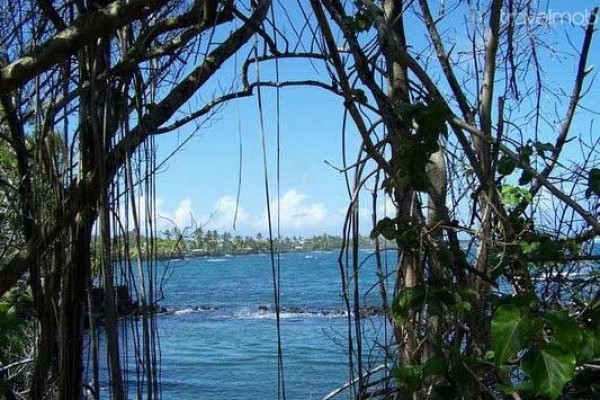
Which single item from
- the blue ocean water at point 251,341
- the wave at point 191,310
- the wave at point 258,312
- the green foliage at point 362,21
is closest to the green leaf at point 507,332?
the blue ocean water at point 251,341

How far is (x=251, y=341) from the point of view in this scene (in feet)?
64.0

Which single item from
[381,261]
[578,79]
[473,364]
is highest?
[578,79]

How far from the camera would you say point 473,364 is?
53.4 inches

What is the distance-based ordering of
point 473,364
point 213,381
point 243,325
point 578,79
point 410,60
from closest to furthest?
1. point 473,364
2. point 410,60
3. point 578,79
4. point 213,381
5. point 243,325

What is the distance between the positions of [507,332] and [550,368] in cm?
8

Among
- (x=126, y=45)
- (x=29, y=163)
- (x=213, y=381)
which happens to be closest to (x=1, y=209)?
(x=29, y=163)

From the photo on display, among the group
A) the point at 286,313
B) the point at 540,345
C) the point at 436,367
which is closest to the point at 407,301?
the point at 436,367

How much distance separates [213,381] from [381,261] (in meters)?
13.1

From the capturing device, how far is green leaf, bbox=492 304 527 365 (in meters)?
1.15

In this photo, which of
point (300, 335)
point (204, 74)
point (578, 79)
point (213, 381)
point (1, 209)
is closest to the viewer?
point (204, 74)

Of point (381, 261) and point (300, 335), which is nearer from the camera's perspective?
point (381, 261)

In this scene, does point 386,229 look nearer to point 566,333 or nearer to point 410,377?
point 410,377

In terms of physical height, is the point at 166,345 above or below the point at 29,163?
below

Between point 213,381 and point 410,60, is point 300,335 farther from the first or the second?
point 410,60
